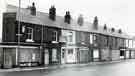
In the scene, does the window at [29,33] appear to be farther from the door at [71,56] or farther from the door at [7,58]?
the door at [71,56]

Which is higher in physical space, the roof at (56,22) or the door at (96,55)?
the roof at (56,22)

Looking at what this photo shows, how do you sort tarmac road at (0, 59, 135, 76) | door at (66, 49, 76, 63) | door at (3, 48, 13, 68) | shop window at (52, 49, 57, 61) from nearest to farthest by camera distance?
tarmac road at (0, 59, 135, 76) < door at (66, 49, 76, 63) < shop window at (52, 49, 57, 61) < door at (3, 48, 13, 68)

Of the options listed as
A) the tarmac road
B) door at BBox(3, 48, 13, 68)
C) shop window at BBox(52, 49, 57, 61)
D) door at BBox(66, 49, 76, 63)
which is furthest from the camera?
door at BBox(3, 48, 13, 68)

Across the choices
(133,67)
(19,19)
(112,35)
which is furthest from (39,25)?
(133,67)

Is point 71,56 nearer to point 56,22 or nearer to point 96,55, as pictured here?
point 96,55

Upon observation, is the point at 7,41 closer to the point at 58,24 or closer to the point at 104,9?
the point at 58,24

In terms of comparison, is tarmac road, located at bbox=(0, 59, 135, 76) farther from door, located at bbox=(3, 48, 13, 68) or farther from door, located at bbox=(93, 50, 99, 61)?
door, located at bbox=(3, 48, 13, 68)

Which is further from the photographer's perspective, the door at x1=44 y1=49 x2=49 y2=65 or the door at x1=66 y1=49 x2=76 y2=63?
the door at x1=44 y1=49 x2=49 y2=65

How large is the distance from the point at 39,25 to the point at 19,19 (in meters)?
0.63

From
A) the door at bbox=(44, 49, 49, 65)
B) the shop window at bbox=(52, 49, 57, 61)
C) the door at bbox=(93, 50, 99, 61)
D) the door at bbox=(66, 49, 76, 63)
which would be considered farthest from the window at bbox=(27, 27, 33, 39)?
the door at bbox=(93, 50, 99, 61)

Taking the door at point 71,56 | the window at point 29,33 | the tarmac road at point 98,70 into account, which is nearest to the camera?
the tarmac road at point 98,70

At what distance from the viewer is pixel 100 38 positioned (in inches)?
98.9

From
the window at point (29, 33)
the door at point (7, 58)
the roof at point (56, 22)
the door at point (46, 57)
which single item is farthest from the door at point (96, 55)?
the door at point (7, 58)

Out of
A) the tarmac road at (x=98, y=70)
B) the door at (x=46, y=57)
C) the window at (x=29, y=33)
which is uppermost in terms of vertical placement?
the window at (x=29, y=33)
